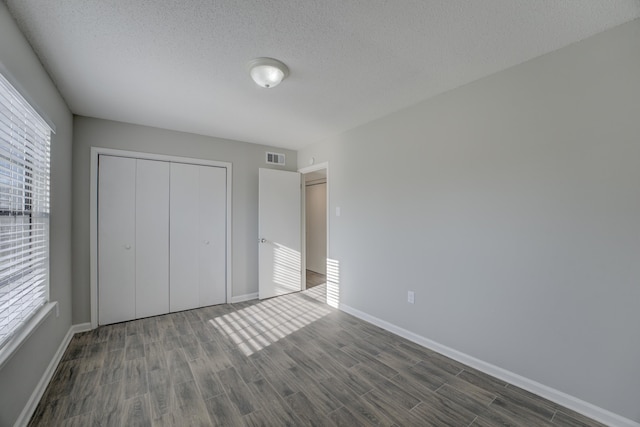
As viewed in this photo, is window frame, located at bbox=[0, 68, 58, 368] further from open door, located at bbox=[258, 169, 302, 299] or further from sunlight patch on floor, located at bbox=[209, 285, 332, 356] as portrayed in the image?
open door, located at bbox=[258, 169, 302, 299]

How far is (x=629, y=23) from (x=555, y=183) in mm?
998

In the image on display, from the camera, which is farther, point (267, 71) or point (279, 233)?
point (279, 233)

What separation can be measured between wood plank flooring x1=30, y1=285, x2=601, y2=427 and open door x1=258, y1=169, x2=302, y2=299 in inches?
47.9

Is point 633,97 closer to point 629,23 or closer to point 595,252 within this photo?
point 629,23

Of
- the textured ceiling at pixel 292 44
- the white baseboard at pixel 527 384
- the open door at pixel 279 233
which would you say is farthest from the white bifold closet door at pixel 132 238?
the white baseboard at pixel 527 384

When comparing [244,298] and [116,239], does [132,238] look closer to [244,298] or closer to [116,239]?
[116,239]

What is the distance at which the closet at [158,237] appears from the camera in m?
A: 3.29

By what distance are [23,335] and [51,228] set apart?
1066 mm

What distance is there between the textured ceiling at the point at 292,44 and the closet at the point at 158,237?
0.96 meters

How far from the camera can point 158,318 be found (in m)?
3.49

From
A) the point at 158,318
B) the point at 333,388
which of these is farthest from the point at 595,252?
the point at 158,318

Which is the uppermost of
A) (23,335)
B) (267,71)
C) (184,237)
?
(267,71)

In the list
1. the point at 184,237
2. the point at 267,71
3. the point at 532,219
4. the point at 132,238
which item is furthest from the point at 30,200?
the point at 532,219

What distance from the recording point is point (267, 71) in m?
2.12
